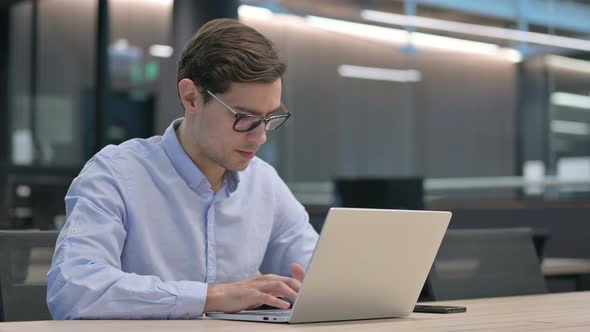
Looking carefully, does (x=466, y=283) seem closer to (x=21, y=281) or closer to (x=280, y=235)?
(x=280, y=235)

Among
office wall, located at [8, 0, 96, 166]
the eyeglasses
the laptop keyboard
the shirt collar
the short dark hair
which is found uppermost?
the short dark hair

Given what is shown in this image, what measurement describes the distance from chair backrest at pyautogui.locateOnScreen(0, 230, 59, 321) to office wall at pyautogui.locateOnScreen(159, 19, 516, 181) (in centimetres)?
672

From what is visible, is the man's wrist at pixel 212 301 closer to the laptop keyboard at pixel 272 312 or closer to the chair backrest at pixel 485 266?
the laptop keyboard at pixel 272 312

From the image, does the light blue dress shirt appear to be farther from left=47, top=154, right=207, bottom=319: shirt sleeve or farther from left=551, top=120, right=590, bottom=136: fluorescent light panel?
left=551, top=120, right=590, bottom=136: fluorescent light panel

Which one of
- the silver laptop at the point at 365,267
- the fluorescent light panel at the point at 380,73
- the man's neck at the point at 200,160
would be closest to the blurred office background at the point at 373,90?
the fluorescent light panel at the point at 380,73

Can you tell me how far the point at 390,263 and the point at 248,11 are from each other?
711 cm

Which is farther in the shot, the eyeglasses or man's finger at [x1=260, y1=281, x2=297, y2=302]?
the eyeglasses

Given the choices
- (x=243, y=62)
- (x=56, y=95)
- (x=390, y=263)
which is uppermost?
(x=243, y=62)

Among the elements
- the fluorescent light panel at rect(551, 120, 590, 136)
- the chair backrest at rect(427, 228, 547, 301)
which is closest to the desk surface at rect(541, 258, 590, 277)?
the chair backrest at rect(427, 228, 547, 301)

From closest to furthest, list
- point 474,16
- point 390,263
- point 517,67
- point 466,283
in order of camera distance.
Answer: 1. point 390,263
2. point 466,283
3. point 517,67
4. point 474,16

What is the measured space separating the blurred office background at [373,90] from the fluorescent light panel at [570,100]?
0.04ft

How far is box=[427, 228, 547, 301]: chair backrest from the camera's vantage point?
104 inches

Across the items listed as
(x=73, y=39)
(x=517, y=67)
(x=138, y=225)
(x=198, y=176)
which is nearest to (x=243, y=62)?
(x=198, y=176)

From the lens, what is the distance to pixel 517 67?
8.18 m
